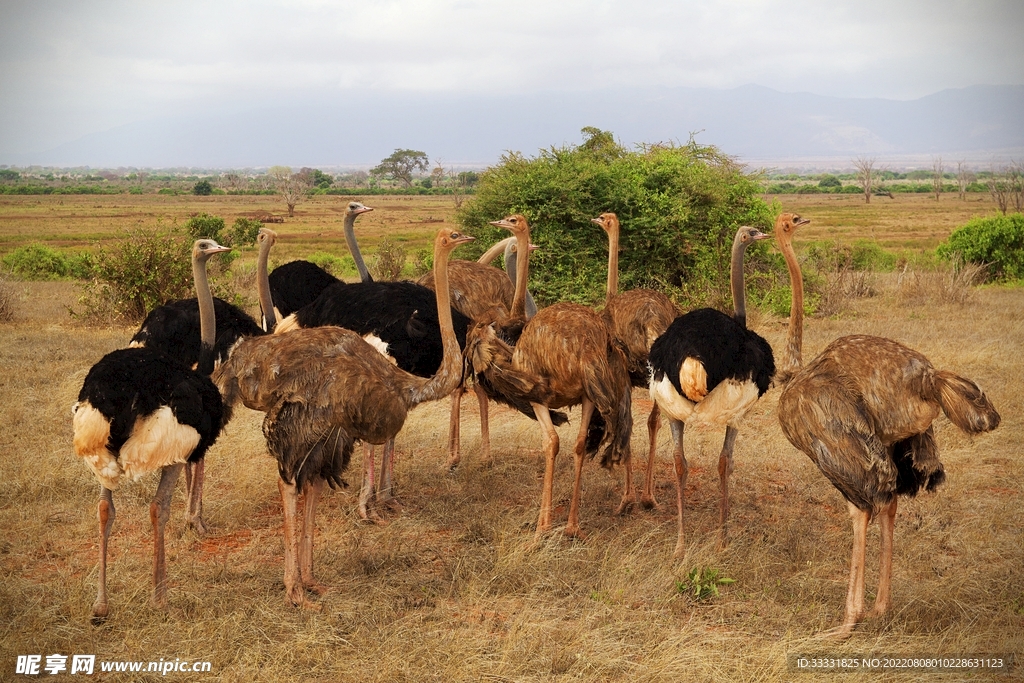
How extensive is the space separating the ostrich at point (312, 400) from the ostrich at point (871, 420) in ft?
6.60

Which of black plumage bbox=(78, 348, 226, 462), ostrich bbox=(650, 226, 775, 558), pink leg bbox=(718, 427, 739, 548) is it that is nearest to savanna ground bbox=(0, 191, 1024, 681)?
pink leg bbox=(718, 427, 739, 548)

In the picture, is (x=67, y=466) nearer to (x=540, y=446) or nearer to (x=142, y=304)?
(x=540, y=446)

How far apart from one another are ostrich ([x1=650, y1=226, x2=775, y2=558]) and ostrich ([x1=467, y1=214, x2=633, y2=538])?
1.24ft

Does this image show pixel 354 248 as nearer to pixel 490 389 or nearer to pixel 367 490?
pixel 367 490

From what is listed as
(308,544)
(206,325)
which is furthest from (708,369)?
(206,325)

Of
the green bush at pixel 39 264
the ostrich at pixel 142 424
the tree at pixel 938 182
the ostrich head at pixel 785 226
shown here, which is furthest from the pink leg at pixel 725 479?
the tree at pixel 938 182

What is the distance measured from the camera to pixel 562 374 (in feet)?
19.3

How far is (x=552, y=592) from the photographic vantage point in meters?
5.29

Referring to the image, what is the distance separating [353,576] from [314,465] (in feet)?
2.58

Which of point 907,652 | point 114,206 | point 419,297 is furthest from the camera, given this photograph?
point 114,206

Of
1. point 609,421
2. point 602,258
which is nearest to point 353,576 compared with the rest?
point 609,421

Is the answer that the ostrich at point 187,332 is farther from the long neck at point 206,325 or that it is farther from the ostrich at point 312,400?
the ostrich at point 312,400

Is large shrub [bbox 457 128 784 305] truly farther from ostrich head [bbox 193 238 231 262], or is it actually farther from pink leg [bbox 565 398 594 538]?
ostrich head [bbox 193 238 231 262]

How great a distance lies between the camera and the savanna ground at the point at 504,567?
4520 millimetres
